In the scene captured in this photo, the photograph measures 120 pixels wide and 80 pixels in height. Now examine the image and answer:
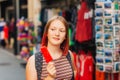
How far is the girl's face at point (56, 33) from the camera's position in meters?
3.10

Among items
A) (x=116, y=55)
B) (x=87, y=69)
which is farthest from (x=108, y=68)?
(x=87, y=69)

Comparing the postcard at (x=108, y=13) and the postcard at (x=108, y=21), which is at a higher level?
the postcard at (x=108, y=13)

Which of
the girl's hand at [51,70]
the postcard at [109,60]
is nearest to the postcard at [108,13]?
the postcard at [109,60]

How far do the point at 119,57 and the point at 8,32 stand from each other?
58.5 feet

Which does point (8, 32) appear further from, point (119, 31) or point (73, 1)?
point (119, 31)

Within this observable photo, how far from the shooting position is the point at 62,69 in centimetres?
306

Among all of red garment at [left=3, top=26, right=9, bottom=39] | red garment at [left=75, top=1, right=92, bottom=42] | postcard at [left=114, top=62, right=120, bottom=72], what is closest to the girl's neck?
postcard at [left=114, top=62, right=120, bottom=72]

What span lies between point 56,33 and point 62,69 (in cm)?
28

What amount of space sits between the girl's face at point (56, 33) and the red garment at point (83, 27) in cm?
479

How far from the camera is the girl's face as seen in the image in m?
3.10

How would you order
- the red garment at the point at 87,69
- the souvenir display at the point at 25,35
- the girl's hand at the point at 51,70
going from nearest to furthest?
the girl's hand at the point at 51,70
the red garment at the point at 87,69
the souvenir display at the point at 25,35

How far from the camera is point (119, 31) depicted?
6.62 m

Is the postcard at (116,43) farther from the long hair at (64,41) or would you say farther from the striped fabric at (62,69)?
the striped fabric at (62,69)

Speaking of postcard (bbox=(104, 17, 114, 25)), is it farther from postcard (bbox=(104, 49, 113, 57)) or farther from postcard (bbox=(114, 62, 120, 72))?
postcard (bbox=(114, 62, 120, 72))
